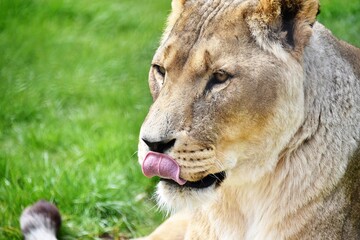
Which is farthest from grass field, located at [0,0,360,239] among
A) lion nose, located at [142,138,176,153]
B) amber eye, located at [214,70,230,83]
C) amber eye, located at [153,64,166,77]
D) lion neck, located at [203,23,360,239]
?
amber eye, located at [214,70,230,83]

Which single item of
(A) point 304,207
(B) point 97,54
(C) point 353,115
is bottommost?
(B) point 97,54

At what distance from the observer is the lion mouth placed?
2.96 m

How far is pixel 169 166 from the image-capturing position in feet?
9.38

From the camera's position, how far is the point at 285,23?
2.93 m

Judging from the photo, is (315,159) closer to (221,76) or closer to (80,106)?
(221,76)

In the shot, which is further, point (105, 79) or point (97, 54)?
point (97, 54)

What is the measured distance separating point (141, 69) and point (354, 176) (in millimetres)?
3289

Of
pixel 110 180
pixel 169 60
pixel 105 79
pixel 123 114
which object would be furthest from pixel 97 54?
pixel 169 60

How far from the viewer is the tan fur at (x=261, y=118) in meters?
2.87

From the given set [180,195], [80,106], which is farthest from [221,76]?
[80,106]

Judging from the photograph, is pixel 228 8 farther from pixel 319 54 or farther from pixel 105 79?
pixel 105 79

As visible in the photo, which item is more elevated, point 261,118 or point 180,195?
point 261,118

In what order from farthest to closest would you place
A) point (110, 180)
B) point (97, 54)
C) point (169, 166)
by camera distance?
point (97, 54) → point (110, 180) → point (169, 166)

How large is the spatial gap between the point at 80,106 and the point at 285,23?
320 centimetres
